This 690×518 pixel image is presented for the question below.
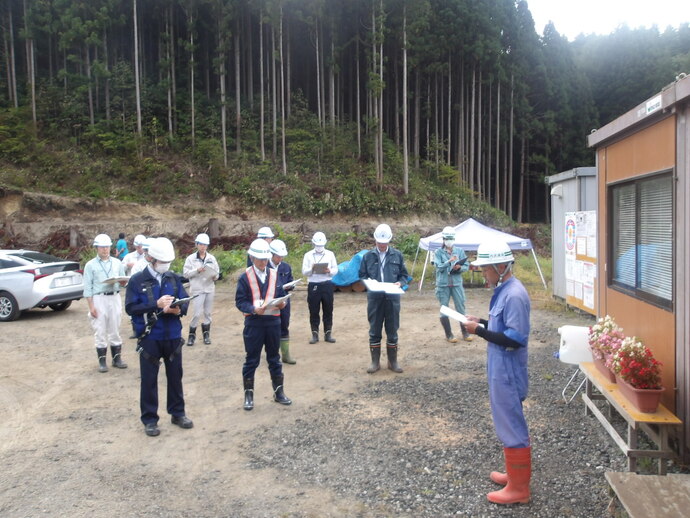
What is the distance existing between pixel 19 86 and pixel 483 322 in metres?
40.2

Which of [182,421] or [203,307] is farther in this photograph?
[203,307]

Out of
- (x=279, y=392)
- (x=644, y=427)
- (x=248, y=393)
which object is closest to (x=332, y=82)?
(x=279, y=392)

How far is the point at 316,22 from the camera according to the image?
3412 cm

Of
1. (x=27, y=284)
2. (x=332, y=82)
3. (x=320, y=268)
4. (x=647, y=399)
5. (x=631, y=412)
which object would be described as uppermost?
(x=332, y=82)

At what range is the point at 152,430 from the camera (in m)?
5.64

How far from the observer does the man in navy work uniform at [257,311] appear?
6.20 meters

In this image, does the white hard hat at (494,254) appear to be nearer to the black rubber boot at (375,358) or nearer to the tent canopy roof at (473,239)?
the black rubber boot at (375,358)

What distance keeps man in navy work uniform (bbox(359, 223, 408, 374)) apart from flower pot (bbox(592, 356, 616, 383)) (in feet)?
9.48

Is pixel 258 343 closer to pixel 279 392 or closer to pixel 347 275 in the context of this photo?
pixel 279 392

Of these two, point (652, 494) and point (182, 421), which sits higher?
point (652, 494)

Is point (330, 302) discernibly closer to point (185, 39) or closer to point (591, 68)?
point (185, 39)

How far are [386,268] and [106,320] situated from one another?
14.2 feet

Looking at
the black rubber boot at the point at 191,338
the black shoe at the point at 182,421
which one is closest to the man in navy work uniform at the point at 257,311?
the black shoe at the point at 182,421

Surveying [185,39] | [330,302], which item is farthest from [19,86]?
[330,302]
